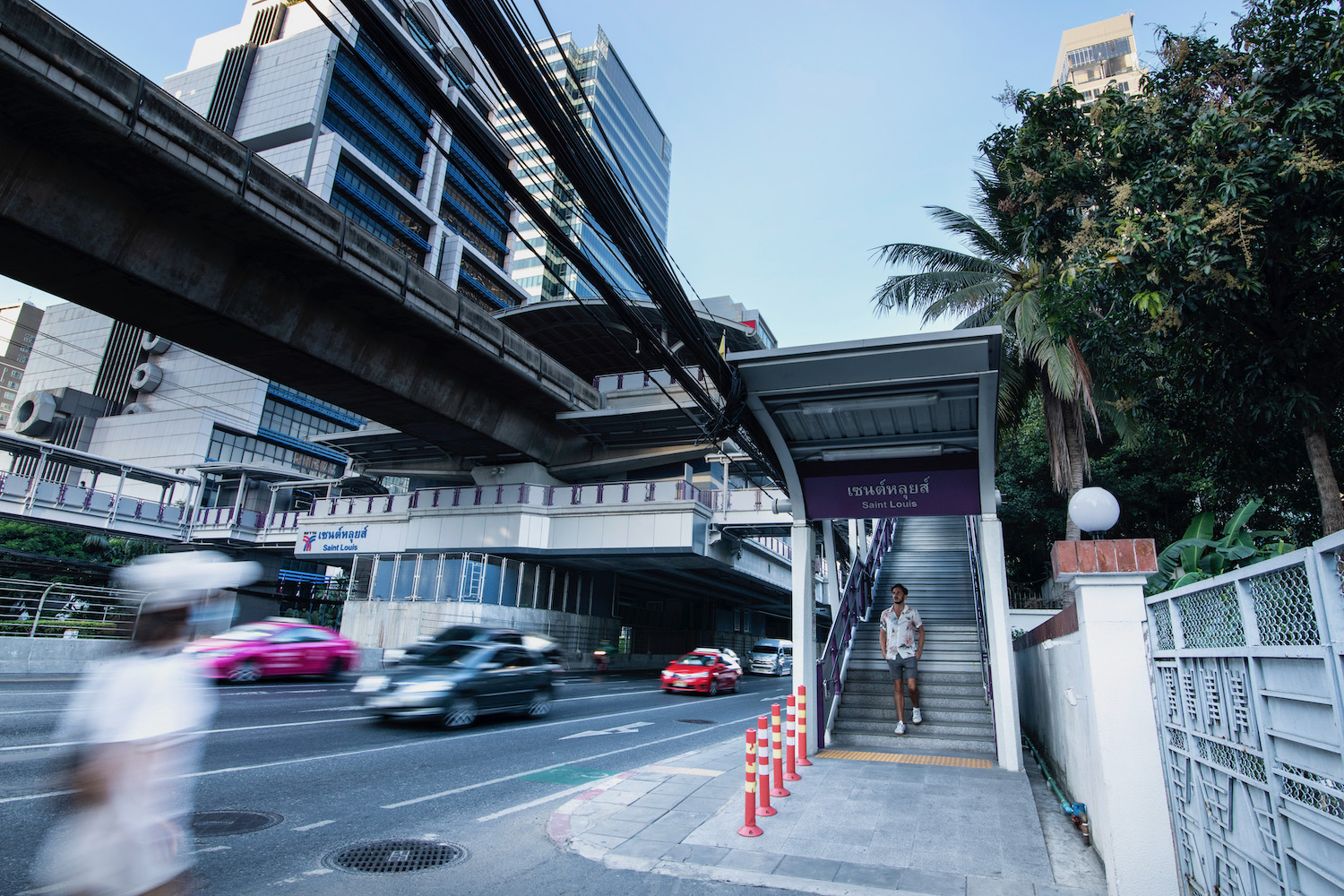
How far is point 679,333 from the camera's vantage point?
9.94 m

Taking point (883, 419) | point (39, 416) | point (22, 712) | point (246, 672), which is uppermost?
point (39, 416)

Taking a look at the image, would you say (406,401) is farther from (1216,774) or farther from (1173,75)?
(1216,774)

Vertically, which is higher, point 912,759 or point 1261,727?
point 1261,727

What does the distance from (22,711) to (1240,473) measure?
59.6 ft

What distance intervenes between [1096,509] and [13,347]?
578 feet

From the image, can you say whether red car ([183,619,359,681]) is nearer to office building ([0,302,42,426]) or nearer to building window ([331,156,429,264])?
building window ([331,156,429,264])

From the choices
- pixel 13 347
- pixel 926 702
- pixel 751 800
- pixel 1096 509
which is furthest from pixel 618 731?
pixel 13 347

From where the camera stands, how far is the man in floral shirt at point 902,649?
1080 centimetres

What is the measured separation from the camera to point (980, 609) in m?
14.1

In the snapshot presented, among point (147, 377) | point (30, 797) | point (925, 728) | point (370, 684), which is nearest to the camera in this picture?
point (30, 797)

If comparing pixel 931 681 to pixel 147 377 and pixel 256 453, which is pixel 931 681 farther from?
pixel 147 377

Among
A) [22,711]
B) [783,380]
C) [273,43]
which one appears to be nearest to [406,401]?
[22,711]

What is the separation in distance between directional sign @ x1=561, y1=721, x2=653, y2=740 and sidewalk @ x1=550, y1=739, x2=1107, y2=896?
404cm

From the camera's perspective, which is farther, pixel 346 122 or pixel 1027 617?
pixel 346 122
